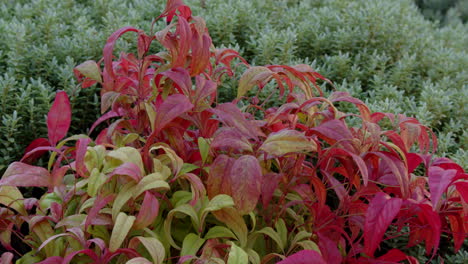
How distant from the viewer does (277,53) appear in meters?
2.22

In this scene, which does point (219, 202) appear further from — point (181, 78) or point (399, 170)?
point (399, 170)

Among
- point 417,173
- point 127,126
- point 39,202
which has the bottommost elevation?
point 417,173

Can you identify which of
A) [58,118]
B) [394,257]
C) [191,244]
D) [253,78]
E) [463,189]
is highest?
[253,78]

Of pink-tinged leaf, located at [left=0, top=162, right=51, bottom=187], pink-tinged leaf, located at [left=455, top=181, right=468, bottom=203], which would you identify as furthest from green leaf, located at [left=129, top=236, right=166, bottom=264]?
pink-tinged leaf, located at [left=455, top=181, right=468, bottom=203]

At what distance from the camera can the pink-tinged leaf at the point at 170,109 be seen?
1110mm

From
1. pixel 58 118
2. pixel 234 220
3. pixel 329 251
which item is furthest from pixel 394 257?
pixel 58 118

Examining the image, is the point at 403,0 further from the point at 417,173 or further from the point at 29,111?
the point at 29,111

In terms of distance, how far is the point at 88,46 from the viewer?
7.18ft

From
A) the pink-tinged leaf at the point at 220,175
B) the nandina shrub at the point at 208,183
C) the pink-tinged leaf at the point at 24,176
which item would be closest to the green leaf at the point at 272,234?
the nandina shrub at the point at 208,183

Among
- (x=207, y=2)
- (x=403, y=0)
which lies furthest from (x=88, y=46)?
(x=403, y=0)

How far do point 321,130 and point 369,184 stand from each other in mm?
204

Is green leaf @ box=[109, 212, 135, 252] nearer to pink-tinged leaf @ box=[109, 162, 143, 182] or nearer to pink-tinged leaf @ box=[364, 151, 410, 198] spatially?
pink-tinged leaf @ box=[109, 162, 143, 182]

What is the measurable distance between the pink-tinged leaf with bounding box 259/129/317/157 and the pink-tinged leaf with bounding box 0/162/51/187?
549mm

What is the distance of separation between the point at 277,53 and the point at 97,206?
1281 mm
